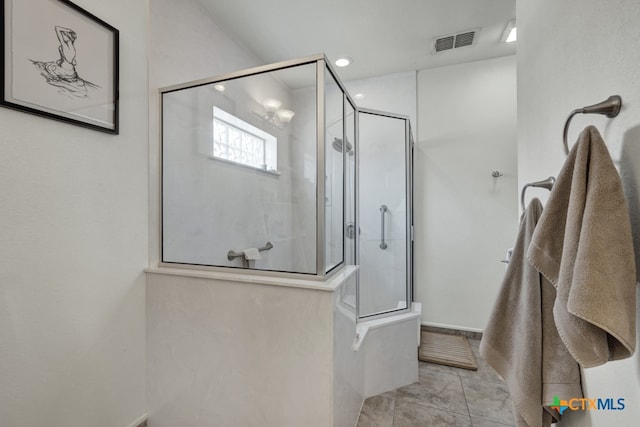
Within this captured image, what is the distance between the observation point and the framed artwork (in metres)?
0.98

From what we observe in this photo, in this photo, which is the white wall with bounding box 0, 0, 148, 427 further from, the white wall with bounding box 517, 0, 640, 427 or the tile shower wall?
the white wall with bounding box 517, 0, 640, 427

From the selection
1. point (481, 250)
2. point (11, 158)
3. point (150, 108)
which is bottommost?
point (481, 250)

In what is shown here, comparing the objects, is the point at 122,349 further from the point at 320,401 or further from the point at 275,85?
the point at 275,85

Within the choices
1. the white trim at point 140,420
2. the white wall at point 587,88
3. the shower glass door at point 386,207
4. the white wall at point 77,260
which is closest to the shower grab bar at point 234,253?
the white wall at point 77,260

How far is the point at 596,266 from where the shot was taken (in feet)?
1.72

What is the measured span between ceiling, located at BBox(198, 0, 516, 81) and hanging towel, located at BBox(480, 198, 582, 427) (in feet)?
5.81

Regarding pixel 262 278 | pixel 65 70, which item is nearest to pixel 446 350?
pixel 262 278

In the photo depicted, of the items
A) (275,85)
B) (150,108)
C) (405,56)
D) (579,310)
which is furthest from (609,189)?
(405,56)

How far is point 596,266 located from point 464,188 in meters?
2.36

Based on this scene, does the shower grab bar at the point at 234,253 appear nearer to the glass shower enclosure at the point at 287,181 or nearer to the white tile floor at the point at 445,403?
the glass shower enclosure at the point at 287,181

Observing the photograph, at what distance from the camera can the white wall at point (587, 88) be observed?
58 centimetres

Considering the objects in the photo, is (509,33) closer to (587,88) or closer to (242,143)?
(587,88)

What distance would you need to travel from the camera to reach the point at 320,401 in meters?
1.16

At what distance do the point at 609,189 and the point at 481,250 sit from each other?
2.34m
